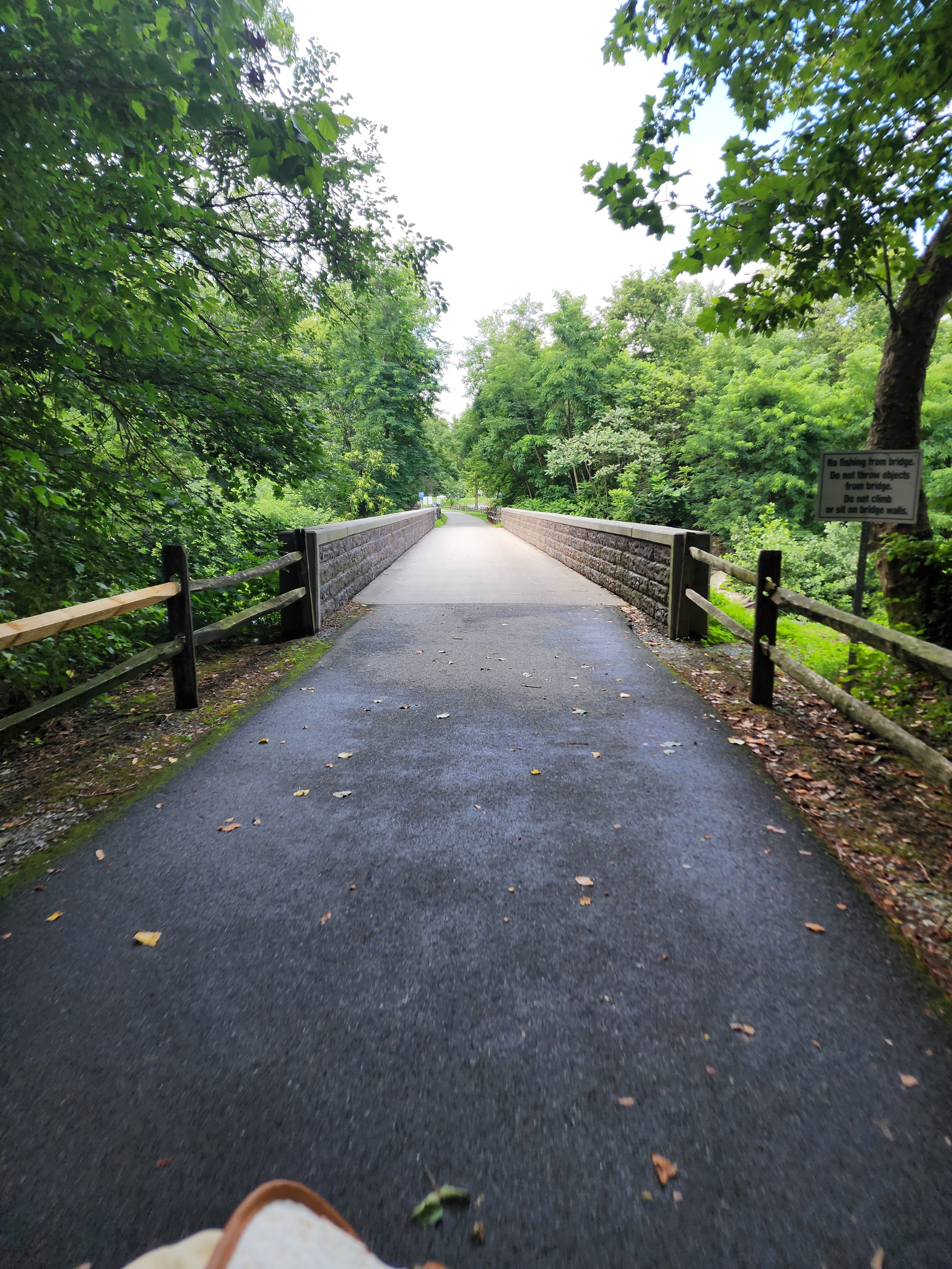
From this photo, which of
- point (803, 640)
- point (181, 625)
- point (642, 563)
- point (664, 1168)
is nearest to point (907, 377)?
point (803, 640)

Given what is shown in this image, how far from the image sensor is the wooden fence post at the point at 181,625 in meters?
4.73

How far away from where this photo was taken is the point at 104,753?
427cm

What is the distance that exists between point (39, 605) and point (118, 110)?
3207 millimetres

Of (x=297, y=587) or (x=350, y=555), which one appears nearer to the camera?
(x=297, y=587)

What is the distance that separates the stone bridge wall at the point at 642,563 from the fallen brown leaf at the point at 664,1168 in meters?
6.05

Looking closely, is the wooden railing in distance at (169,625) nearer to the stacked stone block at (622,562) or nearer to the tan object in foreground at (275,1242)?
the tan object in foreground at (275,1242)

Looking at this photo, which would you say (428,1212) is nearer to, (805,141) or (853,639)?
(853,639)

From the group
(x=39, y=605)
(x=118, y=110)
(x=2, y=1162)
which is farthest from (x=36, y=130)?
(x=2, y=1162)

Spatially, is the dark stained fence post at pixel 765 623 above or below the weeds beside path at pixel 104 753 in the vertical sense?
above

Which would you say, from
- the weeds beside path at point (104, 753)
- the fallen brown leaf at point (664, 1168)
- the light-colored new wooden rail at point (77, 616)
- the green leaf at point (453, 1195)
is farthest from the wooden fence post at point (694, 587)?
the green leaf at point (453, 1195)

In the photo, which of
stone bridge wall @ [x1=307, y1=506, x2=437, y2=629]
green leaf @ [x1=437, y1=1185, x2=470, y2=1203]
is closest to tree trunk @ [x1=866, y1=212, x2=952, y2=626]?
stone bridge wall @ [x1=307, y1=506, x2=437, y2=629]

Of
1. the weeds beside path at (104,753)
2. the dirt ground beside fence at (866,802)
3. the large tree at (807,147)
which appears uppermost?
the large tree at (807,147)

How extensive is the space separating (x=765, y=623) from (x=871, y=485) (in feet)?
5.59

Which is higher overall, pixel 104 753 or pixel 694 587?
pixel 694 587
